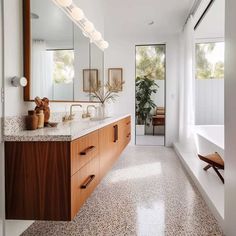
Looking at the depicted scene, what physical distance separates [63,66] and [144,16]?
259cm

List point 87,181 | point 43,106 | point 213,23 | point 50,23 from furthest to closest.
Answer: point 213,23 → point 50,23 → point 43,106 → point 87,181

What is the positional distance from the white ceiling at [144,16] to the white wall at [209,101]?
138cm

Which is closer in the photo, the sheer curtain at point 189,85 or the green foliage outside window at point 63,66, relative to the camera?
the green foliage outside window at point 63,66

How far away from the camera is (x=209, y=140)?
11.6 ft

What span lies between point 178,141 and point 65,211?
4.59 metres

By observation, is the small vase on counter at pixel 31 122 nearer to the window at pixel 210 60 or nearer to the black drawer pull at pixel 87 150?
the black drawer pull at pixel 87 150

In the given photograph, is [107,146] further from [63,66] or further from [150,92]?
[150,92]

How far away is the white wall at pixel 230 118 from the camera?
1.64 m

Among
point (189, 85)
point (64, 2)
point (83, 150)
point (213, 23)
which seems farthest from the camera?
point (213, 23)

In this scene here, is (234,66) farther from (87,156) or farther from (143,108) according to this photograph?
(143,108)

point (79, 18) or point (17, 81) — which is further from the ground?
point (79, 18)

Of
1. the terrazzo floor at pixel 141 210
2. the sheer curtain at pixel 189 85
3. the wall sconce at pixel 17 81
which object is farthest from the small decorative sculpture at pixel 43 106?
the sheer curtain at pixel 189 85

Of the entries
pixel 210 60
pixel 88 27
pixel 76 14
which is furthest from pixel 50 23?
pixel 210 60

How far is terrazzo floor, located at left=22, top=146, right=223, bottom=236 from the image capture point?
6.19 ft
